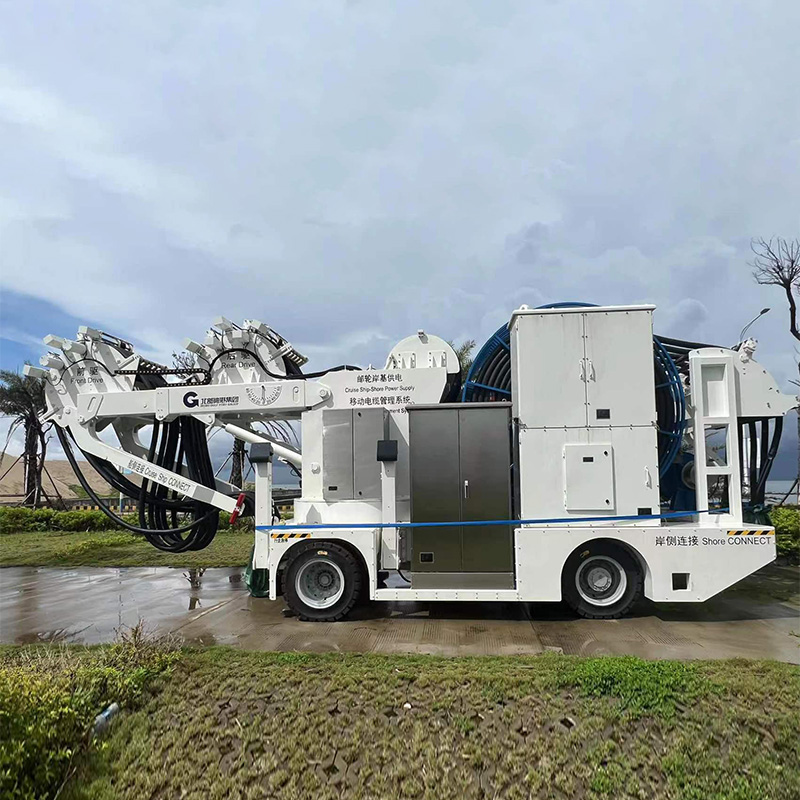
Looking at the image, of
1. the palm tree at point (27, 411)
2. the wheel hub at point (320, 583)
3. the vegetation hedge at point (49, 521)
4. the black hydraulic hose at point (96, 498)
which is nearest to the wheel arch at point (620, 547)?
the wheel hub at point (320, 583)

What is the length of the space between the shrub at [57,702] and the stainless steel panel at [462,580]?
2774 mm

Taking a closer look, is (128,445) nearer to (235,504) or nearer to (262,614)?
(235,504)

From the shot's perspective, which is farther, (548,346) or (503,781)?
(548,346)

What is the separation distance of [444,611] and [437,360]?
10.5ft

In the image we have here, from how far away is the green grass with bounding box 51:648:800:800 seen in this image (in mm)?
3648

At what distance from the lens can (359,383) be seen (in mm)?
7867

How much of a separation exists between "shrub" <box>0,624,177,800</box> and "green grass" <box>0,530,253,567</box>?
6.82 metres

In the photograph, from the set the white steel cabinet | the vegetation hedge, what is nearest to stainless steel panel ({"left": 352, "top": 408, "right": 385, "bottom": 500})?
the white steel cabinet

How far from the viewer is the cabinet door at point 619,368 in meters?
6.84

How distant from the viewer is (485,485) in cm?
694

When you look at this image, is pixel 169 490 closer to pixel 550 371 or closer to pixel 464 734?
pixel 550 371

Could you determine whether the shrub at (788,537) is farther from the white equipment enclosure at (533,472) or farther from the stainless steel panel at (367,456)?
the stainless steel panel at (367,456)

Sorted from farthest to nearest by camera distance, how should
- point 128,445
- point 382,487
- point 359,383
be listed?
point 128,445 < point 359,383 < point 382,487

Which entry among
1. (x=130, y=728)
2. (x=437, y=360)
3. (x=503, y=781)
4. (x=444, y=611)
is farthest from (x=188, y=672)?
(x=437, y=360)
